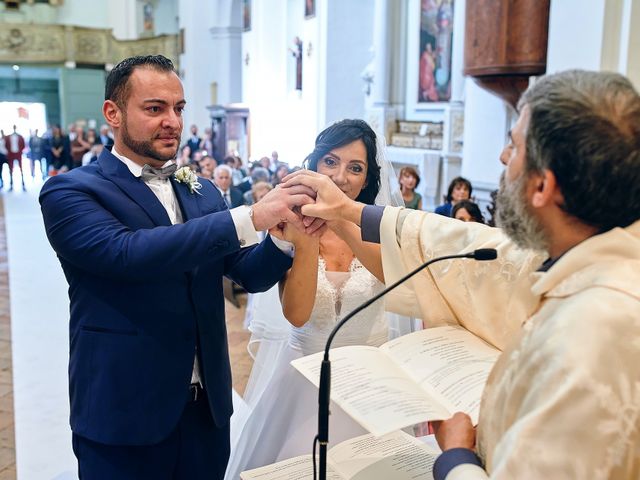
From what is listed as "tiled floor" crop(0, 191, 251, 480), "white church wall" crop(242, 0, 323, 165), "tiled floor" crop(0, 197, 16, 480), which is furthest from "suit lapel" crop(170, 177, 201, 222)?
"white church wall" crop(242, 0, 323, 165)

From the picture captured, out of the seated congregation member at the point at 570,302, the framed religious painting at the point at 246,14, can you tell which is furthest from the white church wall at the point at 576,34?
the framed religious painting at the point at 246,14

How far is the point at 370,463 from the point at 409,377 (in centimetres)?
36

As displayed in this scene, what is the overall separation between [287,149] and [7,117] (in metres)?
14.4

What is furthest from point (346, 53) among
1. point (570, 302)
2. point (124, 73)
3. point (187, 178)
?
point (570, 302)

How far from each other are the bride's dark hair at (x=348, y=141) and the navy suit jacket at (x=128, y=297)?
0.89m

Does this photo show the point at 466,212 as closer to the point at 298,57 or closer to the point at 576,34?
the point at 576,34

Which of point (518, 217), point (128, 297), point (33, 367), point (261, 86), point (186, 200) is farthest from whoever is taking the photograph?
point (261, 86)

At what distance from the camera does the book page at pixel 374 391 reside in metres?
1.29

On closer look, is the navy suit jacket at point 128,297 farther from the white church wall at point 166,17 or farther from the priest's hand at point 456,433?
the white church wall at point 166,17

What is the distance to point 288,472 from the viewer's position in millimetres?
1784

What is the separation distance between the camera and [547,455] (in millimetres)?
1058

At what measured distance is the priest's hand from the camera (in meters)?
1.33

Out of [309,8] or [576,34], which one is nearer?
[576,34]

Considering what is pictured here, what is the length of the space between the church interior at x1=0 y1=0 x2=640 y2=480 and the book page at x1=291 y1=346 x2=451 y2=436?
170 centimetres
